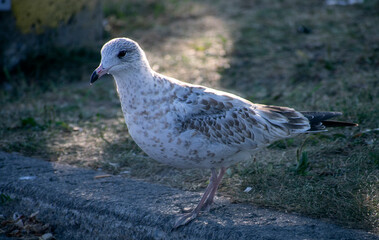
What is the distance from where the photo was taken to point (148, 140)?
11.4 feet

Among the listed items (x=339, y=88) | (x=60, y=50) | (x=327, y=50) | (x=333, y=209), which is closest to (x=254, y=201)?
(x=333, y=209)

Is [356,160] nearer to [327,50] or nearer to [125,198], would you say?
[125,198]

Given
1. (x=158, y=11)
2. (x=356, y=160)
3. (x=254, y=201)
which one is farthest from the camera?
(x=158, y=11)

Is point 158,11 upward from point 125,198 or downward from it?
upward

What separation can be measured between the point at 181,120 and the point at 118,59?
648 millimetres

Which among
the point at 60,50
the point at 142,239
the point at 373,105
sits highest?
the point at 60,50

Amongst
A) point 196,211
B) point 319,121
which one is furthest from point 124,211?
point 319,121

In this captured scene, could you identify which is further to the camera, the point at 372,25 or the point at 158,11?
the point at 158,11

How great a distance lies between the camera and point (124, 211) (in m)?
3.59

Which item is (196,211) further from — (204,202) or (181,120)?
(181,120)

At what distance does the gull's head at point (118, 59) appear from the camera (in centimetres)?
352

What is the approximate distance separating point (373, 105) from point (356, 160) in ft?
4.05

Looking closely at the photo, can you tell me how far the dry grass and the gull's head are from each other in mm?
1172

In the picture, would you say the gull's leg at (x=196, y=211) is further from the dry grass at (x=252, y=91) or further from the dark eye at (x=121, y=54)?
the dark eye at (x=121, y=54)
